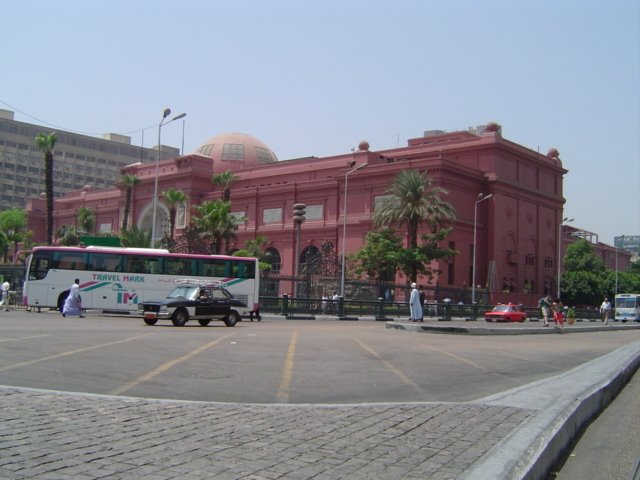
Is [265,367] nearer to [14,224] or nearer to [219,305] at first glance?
[219,305]

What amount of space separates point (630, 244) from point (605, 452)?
352 feet

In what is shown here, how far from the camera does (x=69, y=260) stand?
32.8m

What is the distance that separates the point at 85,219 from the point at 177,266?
6223 centimetres

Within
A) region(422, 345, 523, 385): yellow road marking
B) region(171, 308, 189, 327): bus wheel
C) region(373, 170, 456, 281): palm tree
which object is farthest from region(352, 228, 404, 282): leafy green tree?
region(422, 345, 523, 385): yellow road marking

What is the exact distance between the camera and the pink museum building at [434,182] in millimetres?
64938

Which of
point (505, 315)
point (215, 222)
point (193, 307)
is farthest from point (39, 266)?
point (505, 315)

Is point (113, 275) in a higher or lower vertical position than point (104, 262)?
lower

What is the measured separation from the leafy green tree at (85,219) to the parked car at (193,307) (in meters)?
70.9

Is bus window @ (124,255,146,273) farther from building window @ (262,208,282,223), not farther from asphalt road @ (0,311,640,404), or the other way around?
building window @ (262,208,282,223)

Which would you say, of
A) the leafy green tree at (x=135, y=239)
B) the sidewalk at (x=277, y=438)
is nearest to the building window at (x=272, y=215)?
the leafy green tree at (x=135, y=239)

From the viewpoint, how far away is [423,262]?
54.9 metres

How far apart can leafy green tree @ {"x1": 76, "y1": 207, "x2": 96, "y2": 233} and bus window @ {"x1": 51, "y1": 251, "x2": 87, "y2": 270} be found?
60988 mm

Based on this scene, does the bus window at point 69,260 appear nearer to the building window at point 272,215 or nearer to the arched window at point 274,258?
the arched window at point 274,258

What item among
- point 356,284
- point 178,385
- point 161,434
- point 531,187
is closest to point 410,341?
point 178,385
